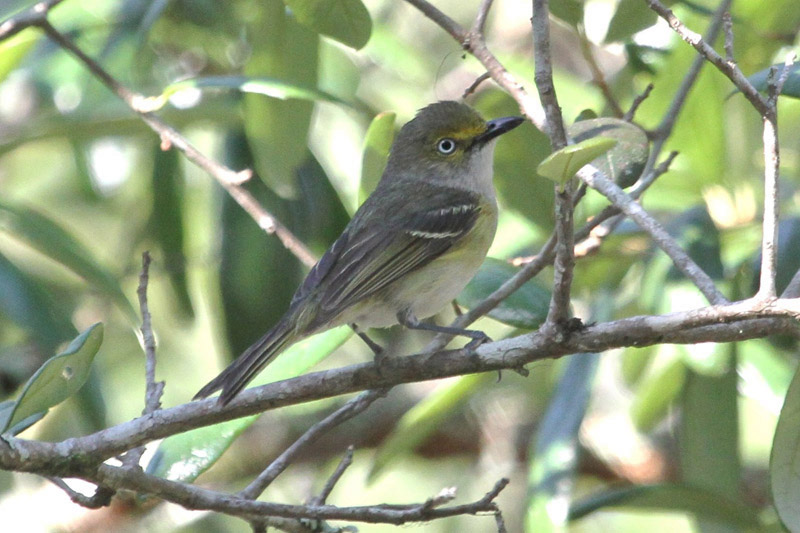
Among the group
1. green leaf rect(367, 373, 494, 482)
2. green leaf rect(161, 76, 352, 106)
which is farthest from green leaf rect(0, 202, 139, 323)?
green leaf rect(367, 373, 494, 482)

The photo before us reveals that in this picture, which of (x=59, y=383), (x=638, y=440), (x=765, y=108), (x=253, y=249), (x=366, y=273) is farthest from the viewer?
(x=638, y=440)

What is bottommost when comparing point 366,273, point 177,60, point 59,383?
point 59,383

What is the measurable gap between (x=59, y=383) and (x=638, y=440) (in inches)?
150

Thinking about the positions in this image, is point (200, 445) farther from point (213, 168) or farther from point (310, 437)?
point (213, 168)

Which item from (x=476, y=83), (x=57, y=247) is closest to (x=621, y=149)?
(x=476, y=83)

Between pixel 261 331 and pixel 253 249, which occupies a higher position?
pixel 253 249

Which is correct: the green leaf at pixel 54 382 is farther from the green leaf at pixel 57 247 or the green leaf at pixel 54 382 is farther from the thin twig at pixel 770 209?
the thin twig at pixel 770 209

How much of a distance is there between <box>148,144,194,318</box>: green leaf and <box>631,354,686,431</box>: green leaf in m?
2.18

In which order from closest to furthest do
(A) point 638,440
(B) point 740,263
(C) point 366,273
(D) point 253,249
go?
(C) point 366,273 → (B) point 740,263 → (D) point 253,249 → (A) point 638,440

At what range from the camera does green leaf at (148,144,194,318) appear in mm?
4984

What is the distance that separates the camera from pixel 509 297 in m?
3.37

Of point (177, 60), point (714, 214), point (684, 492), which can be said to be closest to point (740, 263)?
point (714, 214)

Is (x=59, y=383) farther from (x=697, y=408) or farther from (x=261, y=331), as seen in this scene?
(x=697, y=408)

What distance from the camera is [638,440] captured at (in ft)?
18.5
